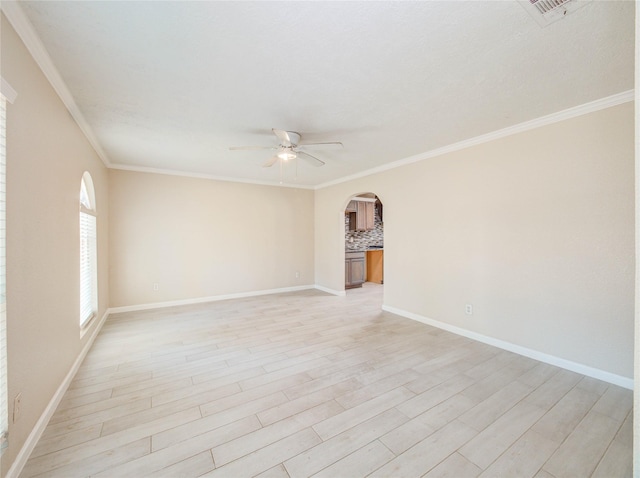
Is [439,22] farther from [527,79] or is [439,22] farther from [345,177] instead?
[345,177]

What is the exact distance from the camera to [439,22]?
1531mm

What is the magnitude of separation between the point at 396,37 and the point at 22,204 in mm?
2490

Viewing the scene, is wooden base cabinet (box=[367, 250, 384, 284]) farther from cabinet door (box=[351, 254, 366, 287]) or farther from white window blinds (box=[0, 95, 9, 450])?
white window blinds (box=[0, 95, 9, 450])

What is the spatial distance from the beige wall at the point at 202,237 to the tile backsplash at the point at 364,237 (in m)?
1.39

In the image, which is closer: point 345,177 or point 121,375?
point 121,375

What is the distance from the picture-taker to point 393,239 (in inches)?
177

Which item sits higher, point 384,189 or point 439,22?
point 439,22

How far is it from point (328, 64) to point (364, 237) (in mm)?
6283

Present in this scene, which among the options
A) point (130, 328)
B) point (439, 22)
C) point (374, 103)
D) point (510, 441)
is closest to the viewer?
point (439, 22)

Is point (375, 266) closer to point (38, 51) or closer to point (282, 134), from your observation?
point (282, 134)

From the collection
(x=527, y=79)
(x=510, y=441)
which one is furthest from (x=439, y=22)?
(x=510, y=441)

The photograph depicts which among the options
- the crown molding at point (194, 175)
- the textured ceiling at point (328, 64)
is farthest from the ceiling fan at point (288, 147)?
the crown molding at point (194, 175)

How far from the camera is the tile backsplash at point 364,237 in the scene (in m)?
7.48

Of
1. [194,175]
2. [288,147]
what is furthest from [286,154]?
[194,175]
